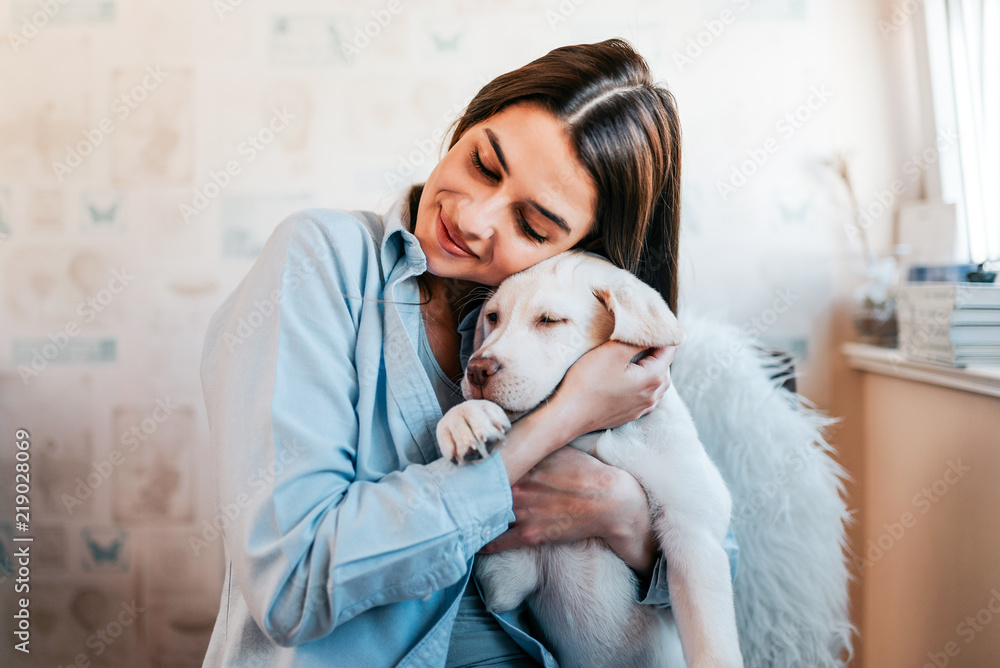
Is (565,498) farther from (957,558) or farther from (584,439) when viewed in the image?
(957,558)

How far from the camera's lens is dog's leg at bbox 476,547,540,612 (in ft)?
2.95

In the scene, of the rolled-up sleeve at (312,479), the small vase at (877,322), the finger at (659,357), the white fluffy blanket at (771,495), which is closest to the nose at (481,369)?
the rolled-up sleeve at (312,479)

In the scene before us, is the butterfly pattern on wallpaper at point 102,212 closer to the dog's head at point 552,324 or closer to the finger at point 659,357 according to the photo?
the dog's head at point 552,324

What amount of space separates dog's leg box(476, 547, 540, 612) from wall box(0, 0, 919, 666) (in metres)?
1.06

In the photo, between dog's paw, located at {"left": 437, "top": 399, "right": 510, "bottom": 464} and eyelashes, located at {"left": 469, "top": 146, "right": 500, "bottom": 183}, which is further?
eyelashes, located at {"left": 469, "top": 146, "right": 500, "bottom": 183}

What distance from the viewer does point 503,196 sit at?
861mm

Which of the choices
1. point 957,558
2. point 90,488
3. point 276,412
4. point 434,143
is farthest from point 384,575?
point 90,488

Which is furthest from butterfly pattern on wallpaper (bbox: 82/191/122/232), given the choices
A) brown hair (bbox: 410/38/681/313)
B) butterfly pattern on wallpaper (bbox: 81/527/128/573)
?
brown hair (bbox: 410/38/681/313)

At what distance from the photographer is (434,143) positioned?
5.81ft

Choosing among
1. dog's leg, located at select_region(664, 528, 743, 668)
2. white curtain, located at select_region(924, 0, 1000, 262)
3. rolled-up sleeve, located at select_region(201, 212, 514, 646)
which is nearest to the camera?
rolled-up sleeve, located at select_region(201, 212, 514, 646)

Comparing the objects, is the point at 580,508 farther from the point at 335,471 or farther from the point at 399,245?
the point at 399,245

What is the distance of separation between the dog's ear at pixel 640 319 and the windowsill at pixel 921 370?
2.31ft

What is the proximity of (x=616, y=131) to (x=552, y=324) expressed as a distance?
0.30 meters

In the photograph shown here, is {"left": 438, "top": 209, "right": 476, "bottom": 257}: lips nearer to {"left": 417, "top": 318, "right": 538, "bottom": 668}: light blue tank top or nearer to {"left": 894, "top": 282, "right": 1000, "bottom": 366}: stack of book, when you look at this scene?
A: {"left": 417, "top": 318, "right": 538, "bottom": 668}: light blue tank top
